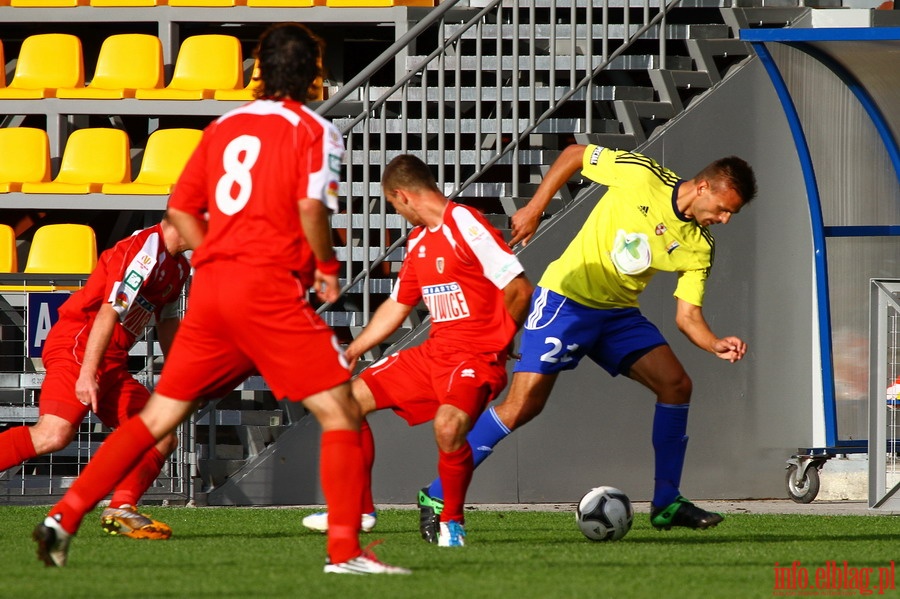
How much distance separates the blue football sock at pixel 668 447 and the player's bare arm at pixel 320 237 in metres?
2.78

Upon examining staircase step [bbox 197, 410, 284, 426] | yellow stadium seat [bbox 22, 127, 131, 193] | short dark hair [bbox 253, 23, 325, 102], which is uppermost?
yellow stadium seat [bbox 22, 127, 131, 193]

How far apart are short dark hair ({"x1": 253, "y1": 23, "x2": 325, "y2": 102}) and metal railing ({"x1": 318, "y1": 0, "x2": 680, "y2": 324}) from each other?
14.5 ft

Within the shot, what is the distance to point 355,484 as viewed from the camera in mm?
4422

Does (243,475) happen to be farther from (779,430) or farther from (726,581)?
(726,581)

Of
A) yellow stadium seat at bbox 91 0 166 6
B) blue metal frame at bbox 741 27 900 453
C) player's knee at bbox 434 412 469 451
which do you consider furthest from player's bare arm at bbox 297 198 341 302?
yellow stadium seat at bbox 91 0 166 6

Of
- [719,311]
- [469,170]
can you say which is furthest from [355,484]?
[469,170]

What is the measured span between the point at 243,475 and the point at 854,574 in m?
5.02

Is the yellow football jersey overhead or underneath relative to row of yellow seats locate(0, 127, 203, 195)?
underneath

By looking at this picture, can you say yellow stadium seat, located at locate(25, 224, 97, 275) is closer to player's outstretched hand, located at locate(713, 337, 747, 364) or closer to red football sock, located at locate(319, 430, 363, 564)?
player's outstretched hand, located at locate(713, 337, 747, 364)

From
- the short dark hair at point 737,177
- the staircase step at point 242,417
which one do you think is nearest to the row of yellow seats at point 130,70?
the staircase step at point 242,417

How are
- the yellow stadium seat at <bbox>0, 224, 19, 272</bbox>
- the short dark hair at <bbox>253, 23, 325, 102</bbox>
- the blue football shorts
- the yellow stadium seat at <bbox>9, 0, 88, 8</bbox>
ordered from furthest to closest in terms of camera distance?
the yellow stadium seat at <bbox>9, 0, 88, 8</bbox> → the yellow stadium seat at <bbox>0, 224, 19, 272</bbox> → the blue football shorts → the short dark hair at <bbox>253, 23, 325, 102</bbox>

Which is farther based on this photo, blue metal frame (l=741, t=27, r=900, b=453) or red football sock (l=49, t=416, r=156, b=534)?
blue metal frame (l=741, t=27, r=900, b=453)

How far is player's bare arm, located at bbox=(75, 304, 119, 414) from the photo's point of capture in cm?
608

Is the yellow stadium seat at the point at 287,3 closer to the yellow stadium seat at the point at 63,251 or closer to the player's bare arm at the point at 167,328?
the yellow stadium seat at the point at 63,251
